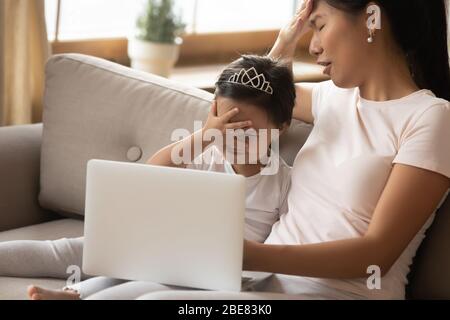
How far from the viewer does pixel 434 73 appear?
179 cm

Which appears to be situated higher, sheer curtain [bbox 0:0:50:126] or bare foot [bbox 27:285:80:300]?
sheer curtain [bbox 0:0:50:126]

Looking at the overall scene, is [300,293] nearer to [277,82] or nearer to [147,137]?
[277,82]

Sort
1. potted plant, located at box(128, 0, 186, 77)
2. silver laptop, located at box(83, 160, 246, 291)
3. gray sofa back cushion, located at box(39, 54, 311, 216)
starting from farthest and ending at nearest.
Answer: potted plant, located at box(128, 0, 186, 77), gray sofa back cushion, located at box(39, 54, 311, 216), silver laptop, located at box(83, 160, 246, 291)

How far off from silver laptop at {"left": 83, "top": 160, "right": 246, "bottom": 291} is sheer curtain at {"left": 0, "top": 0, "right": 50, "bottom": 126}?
1278 mm

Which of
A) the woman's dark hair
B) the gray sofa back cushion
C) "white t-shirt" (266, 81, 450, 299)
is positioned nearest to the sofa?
the gray sofa back cushion

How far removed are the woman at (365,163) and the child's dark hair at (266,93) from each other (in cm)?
9

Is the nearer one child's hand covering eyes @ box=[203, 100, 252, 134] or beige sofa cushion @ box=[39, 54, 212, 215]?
child's hand covering eyes @ box=[203, 100, 252, 134]

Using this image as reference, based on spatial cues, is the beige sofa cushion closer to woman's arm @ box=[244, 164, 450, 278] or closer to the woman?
the woman

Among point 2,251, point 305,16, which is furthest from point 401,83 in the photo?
point 2,251

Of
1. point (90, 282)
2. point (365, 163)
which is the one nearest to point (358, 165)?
point (365, 163)

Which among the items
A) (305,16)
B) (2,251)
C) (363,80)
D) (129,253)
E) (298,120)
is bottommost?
(2,251)

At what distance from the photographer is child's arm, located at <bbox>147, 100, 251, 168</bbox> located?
181cm

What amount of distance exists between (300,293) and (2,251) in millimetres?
664

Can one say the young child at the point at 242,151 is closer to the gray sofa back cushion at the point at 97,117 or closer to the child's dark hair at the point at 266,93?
the child's dark hair at the point at 266,93
